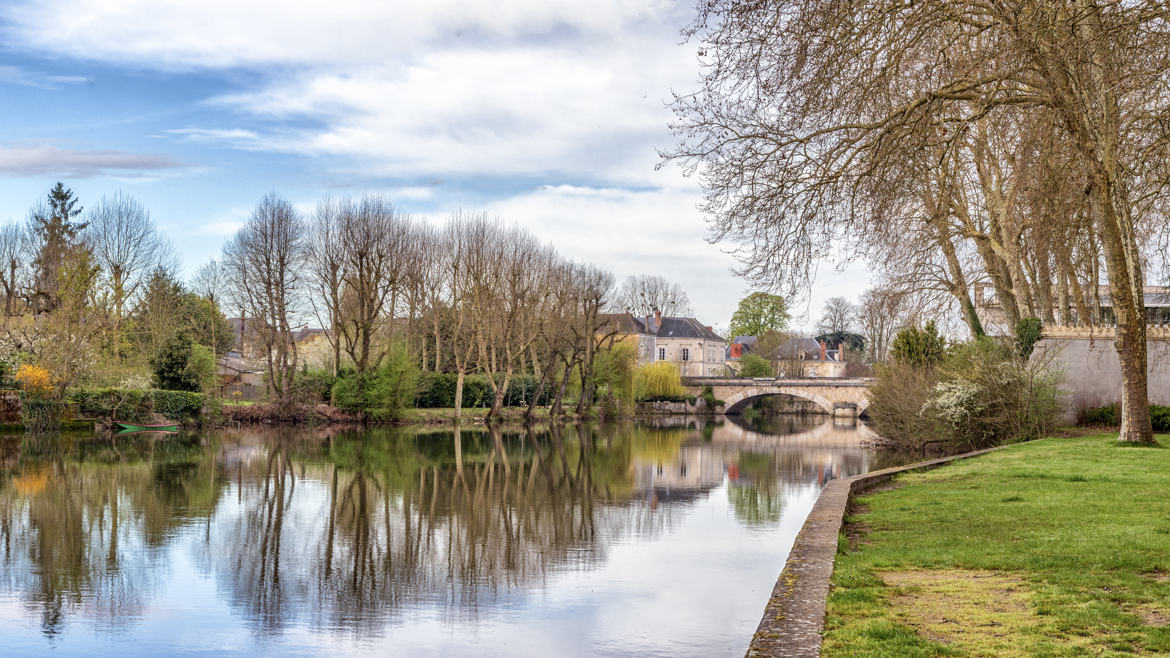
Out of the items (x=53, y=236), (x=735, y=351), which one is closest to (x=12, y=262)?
(x=53, y=236)

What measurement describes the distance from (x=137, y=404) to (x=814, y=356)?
3178 inches

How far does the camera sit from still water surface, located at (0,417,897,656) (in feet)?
26.8

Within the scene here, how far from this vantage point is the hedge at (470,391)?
167ft

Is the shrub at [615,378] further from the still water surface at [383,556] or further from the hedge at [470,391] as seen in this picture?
the still water surface at [383,556]

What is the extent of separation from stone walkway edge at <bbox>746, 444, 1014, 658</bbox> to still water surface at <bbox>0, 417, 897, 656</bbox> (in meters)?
0.65

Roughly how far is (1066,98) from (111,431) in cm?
3158

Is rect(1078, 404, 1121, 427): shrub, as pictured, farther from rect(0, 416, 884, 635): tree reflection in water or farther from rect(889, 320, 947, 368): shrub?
rect(0, 416, 884, 635): tree reflection in water

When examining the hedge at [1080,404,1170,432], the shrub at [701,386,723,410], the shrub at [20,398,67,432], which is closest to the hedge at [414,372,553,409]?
the shrub at [20,398,67,432]

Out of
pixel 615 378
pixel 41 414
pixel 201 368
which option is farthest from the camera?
pixel 615 378

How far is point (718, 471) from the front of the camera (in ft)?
82.8

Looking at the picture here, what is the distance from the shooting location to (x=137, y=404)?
36094mm

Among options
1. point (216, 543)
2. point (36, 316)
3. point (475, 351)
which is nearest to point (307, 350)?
point (475, 351)

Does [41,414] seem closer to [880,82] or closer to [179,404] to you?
[179,404]

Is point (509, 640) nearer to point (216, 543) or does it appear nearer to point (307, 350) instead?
point (216, 543)
